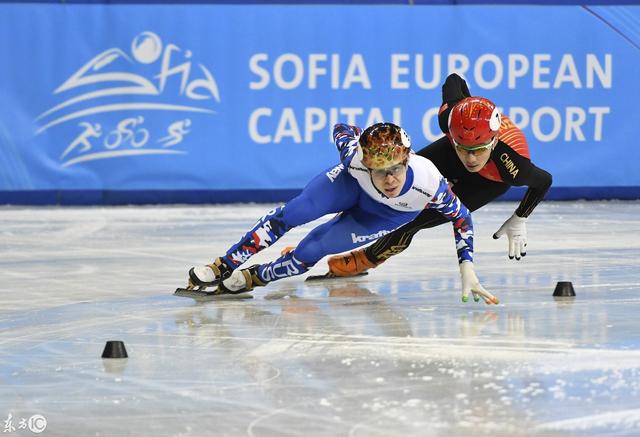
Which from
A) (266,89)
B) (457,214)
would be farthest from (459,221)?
(266,89)

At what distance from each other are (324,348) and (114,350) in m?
0.80

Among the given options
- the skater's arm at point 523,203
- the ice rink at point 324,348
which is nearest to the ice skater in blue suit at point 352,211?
the ice rink at point 324,348

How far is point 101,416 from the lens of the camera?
12.9 feet

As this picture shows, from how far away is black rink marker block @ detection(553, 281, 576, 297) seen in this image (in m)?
6.48

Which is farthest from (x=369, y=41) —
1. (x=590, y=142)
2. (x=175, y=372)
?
(x=175, y=372)

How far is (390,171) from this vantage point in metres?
6.03

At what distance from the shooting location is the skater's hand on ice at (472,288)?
5.91 meters

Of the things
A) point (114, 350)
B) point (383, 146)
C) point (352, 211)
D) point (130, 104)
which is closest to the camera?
point (114, 350)

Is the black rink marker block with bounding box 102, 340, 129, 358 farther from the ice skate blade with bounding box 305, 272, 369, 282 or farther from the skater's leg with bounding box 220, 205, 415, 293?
the ice skate blade with bounding box 305, 272, 369, 282

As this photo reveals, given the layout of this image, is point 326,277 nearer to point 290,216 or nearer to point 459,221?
point 290,216

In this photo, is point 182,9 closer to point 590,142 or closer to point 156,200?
point 156,200

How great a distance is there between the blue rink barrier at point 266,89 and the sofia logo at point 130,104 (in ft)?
0.04

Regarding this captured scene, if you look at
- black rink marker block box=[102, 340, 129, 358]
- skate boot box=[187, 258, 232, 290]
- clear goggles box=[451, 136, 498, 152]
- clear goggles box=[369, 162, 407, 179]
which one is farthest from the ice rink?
clear goggles box=[451, 136, 498, 152]

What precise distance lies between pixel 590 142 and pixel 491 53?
49.8 inches
